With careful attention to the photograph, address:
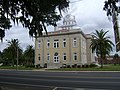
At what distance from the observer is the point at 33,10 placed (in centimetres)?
1145

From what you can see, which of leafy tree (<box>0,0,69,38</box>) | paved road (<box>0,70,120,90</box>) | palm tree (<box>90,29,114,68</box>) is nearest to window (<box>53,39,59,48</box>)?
palm tree (<box>90,29,114,68</box>)

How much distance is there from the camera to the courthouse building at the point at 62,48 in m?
66.9

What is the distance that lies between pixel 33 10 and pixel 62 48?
57413 mm

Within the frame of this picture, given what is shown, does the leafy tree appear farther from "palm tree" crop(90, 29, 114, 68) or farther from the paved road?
"palm tree" crop(90, 29, 114, 68)

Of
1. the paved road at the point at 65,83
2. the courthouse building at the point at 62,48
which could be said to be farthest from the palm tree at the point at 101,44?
the paved road at the point at 65,83

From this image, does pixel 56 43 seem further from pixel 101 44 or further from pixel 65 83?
pixel 65 83

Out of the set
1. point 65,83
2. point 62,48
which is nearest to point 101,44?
point 62,48

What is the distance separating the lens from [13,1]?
11.4 metres

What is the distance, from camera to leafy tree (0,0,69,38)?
10548 millimetres

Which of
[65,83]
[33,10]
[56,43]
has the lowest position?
[65,83]

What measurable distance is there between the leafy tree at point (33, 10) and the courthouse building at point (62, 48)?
2110 inches

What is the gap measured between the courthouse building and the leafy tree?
53.6m

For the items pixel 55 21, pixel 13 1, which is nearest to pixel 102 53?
pixel 55 21

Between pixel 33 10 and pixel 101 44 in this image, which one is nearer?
pixel 33 10
